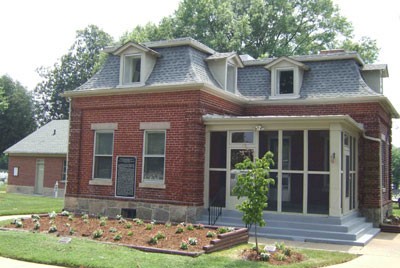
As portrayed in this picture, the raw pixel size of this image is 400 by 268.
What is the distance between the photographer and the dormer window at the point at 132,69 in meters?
16.9

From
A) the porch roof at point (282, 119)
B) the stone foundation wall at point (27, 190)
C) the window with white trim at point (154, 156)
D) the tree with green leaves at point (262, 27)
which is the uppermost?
the tree with green leaves at point (262, 27)

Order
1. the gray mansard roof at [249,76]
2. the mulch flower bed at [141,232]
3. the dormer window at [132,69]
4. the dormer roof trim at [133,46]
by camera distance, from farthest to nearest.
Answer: the dormer window at [132,69] → the dormer roof trim at [133,46] → the gray mansard roof at [249,76] → the mulch flower bed at [141,232]

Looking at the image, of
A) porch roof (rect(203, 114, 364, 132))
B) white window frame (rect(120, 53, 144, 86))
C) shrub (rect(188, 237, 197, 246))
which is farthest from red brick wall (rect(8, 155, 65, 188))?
shrub (rect(188, 237, 197, 246))

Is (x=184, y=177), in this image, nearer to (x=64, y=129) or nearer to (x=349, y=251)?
(x=349, y=251)

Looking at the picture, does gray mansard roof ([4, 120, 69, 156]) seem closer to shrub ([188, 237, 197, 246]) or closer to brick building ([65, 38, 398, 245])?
brick building ([65, 38, 398, 245])

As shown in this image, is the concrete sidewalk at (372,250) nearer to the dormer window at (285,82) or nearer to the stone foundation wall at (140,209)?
the stone foundation wall at (140,209)

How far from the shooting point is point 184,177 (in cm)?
1514

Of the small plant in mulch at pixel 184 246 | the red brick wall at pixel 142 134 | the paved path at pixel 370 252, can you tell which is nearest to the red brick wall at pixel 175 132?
the red brick wall at pixel 142 134

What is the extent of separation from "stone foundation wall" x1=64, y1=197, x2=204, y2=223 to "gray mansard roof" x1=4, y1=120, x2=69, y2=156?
15.1m

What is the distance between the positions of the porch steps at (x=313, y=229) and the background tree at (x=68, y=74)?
51.4 m

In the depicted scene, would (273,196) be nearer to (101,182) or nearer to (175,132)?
(175,132)

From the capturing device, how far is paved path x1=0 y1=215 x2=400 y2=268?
9212 mm

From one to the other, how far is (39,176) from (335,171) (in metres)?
25.5

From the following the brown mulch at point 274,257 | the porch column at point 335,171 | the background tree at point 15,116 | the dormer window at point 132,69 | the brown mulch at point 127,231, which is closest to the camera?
the brown mulch at point 274,257
